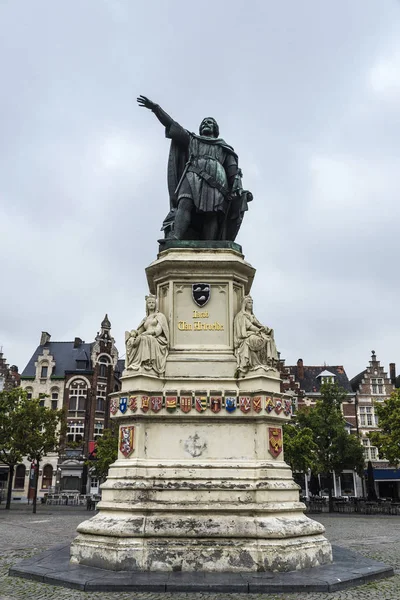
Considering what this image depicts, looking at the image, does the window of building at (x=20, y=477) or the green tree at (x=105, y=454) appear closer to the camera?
the green tree at (x=105, y=454)

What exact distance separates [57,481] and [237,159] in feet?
171

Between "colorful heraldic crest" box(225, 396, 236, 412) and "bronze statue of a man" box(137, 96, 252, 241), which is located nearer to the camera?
"colorful heraldic crest" box(225, 396, 236, 412)

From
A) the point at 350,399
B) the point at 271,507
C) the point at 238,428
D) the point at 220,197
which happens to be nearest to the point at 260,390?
the point at 238,428

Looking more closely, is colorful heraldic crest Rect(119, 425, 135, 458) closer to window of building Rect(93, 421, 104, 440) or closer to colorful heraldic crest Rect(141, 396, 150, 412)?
colorful heraldic crest Rect(141, 396, 150, 412)

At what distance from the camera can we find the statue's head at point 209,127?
13.0 metres

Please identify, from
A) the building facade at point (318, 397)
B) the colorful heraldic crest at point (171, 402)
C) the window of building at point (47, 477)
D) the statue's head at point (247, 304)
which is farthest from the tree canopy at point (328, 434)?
the window of building at point (47, 477)

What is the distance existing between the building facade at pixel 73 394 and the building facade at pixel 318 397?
20.0 metres

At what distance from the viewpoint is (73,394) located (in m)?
60.9

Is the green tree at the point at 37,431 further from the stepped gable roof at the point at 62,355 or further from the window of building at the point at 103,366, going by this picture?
the stepped gable roof at the point at 62,355

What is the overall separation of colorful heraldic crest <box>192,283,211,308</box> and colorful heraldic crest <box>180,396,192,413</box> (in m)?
2.09

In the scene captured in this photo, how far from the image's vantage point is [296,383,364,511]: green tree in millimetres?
38188

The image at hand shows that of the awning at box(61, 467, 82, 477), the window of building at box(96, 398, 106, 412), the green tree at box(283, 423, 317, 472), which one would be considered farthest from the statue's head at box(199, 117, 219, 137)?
the window of building at box(96, 398, 106, 412)

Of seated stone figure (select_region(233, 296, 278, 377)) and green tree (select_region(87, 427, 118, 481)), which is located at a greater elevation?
seated stone figure (select_region(233, 296, 278, 377))

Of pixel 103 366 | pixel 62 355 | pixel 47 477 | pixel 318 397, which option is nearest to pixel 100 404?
pixel 103 366
